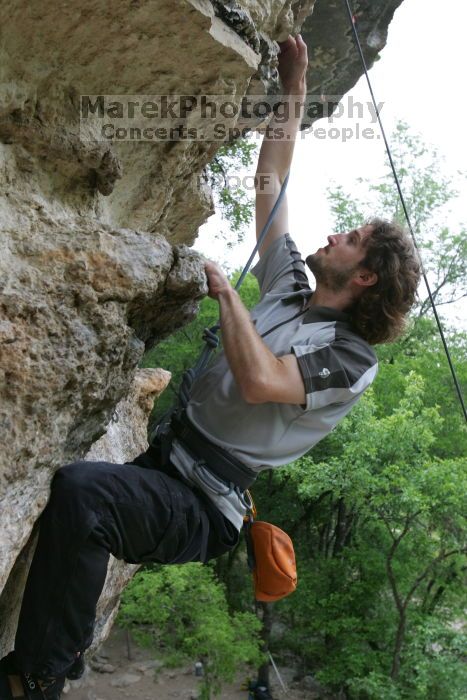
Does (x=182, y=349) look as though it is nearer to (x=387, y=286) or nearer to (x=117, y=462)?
(x=117, y=462)

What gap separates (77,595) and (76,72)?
6.32 feet

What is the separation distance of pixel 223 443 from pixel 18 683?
104cm

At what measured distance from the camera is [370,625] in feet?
48.5

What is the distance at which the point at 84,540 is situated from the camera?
2285mm

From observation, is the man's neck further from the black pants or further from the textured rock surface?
the textured rock surface

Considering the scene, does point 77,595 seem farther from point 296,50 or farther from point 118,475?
point 296,50

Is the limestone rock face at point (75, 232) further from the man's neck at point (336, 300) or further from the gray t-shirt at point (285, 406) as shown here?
the man's neck at point (336, 300)

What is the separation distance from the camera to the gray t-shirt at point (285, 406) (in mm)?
2562

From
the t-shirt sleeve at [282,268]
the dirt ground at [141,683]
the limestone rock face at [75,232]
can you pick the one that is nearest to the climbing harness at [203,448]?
the limestone rock face at [75,232]

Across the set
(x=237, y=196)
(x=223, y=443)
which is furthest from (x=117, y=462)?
(x=237, y=196)

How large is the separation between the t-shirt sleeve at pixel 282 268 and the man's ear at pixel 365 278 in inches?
15.8

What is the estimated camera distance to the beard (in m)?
2.97

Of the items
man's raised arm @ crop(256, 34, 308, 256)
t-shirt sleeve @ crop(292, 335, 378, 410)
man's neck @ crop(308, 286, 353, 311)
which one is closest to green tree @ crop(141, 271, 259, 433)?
man's raised arm @ crop(256, 34, 308, 256)

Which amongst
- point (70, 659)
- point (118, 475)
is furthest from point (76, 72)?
point (70, 659)
